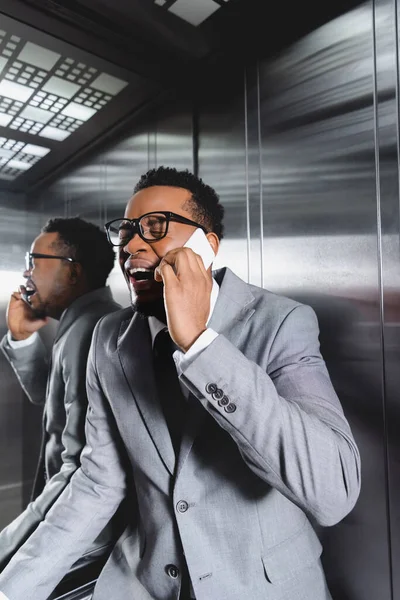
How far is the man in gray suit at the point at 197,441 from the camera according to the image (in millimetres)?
860

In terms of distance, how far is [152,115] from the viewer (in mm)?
2160

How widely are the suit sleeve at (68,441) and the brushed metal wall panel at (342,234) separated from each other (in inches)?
37.8

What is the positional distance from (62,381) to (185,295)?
112 cm

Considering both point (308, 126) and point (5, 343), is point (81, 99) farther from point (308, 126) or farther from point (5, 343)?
point (5, 343)

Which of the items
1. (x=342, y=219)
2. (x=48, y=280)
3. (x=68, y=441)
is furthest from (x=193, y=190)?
(x=68, y=441)

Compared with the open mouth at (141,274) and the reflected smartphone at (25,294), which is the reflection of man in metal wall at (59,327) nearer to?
the reflected smartphone at (25,294)

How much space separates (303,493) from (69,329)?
133cm

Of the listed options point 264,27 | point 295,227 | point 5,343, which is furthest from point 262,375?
point 264,27

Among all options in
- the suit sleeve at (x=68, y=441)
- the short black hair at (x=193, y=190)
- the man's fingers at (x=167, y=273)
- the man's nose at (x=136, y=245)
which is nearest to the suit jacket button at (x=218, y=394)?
the man's fingers at (x=167, y=273)

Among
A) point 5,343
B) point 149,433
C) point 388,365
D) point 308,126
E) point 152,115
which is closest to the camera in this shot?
Answer: point 149,433

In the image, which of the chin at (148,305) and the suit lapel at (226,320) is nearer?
the suit lapel at (226,320)

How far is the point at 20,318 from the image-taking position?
184cm

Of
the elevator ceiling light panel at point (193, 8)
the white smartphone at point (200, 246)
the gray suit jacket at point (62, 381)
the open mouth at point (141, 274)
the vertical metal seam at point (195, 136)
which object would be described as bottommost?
the gray suit jacket at point (62, 381)

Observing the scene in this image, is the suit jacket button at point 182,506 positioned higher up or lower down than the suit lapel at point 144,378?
lower down
